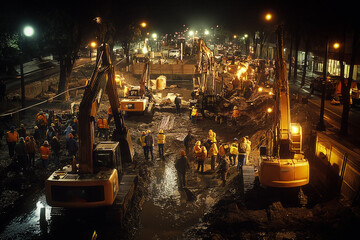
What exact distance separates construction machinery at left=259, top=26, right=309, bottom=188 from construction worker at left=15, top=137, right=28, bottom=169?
10.6m

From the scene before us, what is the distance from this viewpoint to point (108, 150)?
1139 cm

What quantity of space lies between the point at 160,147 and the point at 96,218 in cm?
683

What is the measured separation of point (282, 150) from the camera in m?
12.2

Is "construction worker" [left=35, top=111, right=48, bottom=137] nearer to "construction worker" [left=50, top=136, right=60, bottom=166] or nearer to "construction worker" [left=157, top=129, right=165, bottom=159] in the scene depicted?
"construction worker" [left=50, top=136, right=60, bottom=166]

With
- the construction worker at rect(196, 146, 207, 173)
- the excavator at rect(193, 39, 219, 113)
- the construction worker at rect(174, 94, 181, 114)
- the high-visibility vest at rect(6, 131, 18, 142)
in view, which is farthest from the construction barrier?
the high-visibility vest at rect(6, 131, 18, 142)

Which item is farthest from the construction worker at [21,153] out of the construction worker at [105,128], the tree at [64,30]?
the tree at [64,30]

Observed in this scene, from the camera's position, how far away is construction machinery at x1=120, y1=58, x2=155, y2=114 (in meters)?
24.1

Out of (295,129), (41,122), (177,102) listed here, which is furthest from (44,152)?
(177,102)

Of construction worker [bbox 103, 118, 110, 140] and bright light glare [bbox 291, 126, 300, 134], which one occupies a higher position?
bright light glare [bbox 291, 126, 300, 134]

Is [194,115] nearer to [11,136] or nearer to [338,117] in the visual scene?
[338,117]

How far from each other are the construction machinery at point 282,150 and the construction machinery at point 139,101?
12596mm

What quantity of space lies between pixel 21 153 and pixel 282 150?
11.5 metres

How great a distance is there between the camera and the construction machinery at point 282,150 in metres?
11.2

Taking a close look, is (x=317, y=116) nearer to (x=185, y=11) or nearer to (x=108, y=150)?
(x=108, y=150)
